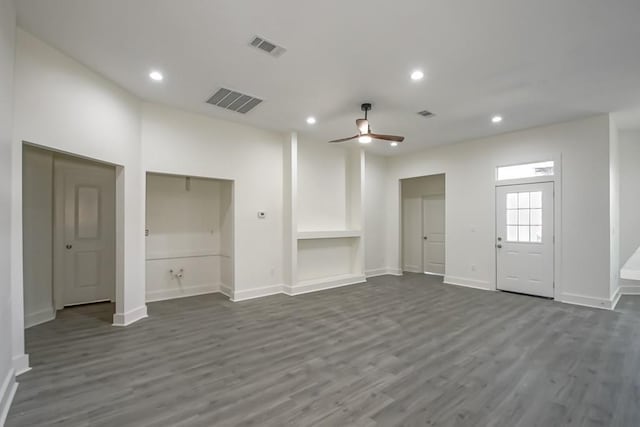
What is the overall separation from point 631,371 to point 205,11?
4994 millimetres

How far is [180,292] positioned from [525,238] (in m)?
6.50

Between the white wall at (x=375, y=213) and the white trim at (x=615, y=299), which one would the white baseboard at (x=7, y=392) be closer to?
the white wall at (x=375, y=213)

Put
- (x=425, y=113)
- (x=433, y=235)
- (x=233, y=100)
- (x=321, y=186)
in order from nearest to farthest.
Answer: (x=233, y=100) → (x=425, y=113) → (x=321, y=186) → (x=433, y=235)

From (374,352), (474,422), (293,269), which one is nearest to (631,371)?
(474,422)

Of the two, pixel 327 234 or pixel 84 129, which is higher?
pixel 84 129

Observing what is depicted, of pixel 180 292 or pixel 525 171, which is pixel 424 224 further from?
pixel 180 292

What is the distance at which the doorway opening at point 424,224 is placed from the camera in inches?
312

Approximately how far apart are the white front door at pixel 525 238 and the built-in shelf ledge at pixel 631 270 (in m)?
4.14

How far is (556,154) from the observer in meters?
5.30

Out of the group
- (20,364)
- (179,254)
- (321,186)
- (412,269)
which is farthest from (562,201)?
(20,364)

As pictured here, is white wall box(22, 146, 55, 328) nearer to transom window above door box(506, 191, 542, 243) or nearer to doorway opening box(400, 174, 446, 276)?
doorway opening box(400, 174, 446, 276)

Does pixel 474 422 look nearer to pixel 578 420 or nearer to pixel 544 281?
pixel 578 420

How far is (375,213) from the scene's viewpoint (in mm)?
7742

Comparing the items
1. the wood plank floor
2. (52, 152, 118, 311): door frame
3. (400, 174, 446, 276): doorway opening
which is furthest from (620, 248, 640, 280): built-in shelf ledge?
(400, 174, 446, 276): doorway opening
